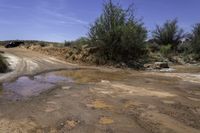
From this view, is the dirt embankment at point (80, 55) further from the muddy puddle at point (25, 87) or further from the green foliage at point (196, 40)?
the green foliage at point (196, 40)

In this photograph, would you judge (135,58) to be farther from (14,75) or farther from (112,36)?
(14,75)

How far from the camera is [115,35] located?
72.8ft

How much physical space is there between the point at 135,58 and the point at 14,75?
1159 centimetres

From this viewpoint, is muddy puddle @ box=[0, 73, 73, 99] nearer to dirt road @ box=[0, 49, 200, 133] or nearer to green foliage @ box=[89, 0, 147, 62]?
dirt road @ box=[0, 49, 200, 133]

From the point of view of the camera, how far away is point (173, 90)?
10.5 metres

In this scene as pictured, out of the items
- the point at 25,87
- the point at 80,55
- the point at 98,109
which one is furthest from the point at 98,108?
the point at 80,55

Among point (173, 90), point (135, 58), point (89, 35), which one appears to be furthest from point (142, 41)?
point (173, 90)

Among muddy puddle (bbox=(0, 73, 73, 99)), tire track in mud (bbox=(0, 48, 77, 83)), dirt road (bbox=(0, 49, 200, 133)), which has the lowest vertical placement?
tire track in mud (bbox=(0, 48, 77, 83))

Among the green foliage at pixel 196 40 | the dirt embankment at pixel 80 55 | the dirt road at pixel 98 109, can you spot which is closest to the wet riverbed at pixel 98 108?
the dirt road at pixel 98 109

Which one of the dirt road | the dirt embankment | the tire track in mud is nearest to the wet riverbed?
the dirt road

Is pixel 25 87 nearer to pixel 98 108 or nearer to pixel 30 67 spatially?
pixel 98 108

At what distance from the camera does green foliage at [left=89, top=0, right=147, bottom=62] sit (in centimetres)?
2195

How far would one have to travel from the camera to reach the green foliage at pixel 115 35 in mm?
21948

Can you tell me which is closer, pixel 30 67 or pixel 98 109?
pixel 98 109
